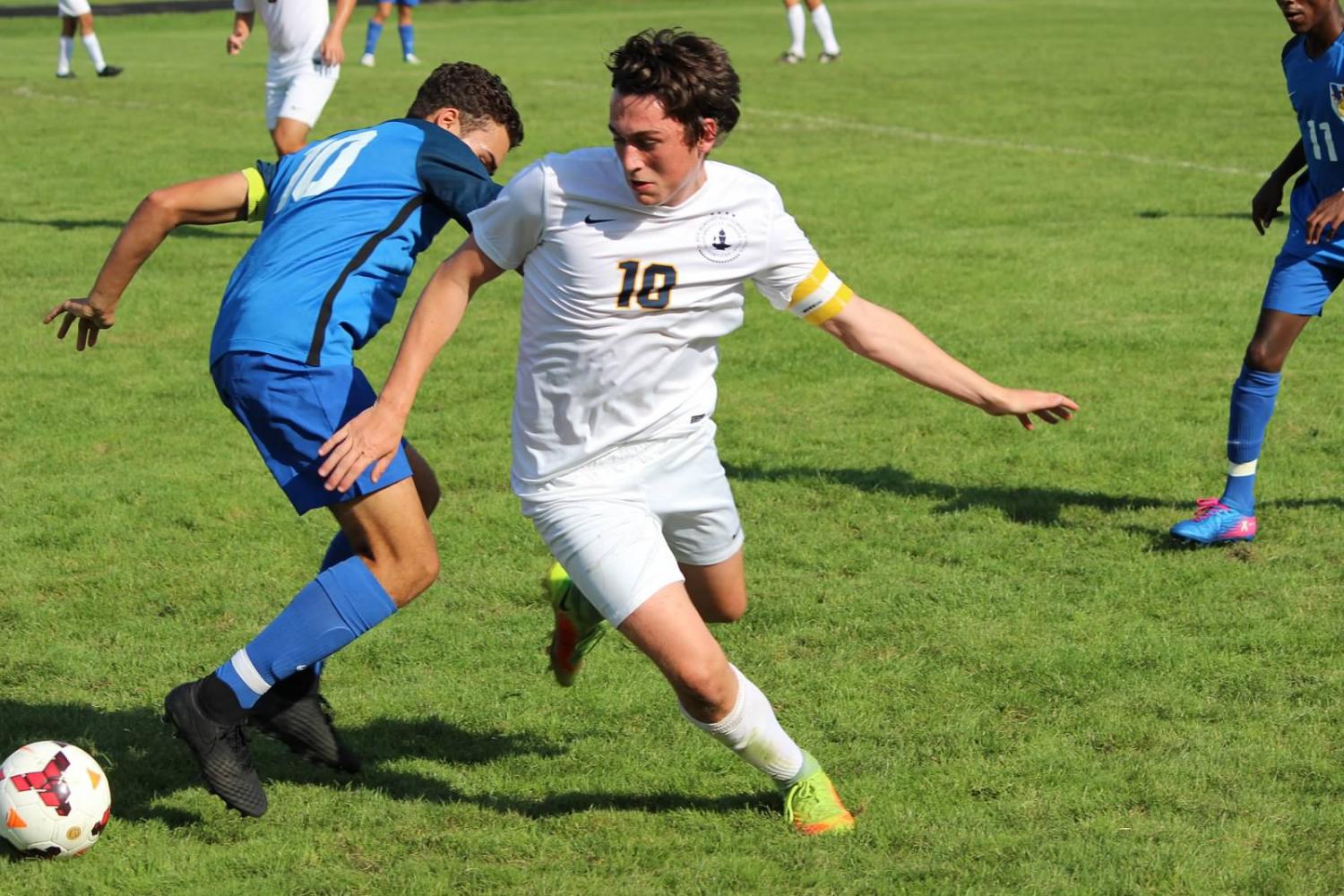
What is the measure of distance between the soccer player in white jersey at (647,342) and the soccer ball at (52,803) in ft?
3.60

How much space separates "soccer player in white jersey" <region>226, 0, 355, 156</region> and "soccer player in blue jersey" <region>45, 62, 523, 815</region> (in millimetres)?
8224

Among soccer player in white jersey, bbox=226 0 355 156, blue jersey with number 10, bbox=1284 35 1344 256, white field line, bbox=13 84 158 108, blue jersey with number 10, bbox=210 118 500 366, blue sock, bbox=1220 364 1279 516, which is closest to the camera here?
blue jersey with number 10, bbox=210 118 500 366

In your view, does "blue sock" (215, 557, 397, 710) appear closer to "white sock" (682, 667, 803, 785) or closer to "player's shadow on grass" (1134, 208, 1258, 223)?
"white sock" (682, 667, 803, 785)

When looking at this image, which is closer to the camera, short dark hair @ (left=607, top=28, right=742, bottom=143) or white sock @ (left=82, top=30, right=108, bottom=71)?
short dark hair @ (left=607, top=28, right=742, bottom=143)

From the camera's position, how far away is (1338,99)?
671 centimetres

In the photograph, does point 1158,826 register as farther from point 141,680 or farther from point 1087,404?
point 1087,404

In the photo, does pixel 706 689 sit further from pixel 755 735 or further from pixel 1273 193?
pixel 1273 193

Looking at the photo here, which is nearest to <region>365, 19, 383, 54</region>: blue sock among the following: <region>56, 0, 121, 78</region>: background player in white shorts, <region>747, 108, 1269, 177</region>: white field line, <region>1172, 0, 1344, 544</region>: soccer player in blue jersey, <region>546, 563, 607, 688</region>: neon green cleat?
<region>56, 0, 121, 78</region>: background player in white shorts

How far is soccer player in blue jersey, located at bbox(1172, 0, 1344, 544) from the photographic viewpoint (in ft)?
22.1

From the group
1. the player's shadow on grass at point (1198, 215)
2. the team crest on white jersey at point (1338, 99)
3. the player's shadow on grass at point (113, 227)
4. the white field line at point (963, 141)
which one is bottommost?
the white field line at point (963, 141)

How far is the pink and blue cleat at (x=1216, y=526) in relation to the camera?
6.85 meters

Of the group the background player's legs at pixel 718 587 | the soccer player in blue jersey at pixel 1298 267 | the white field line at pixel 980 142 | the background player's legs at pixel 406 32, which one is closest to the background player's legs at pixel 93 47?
the background player's legs at pixel 406 32

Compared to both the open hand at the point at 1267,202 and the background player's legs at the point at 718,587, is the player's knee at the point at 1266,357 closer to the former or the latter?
the open hand at the point at 1267,202

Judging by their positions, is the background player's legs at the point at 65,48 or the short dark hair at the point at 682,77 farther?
the background player's legs at the point at 65,48
